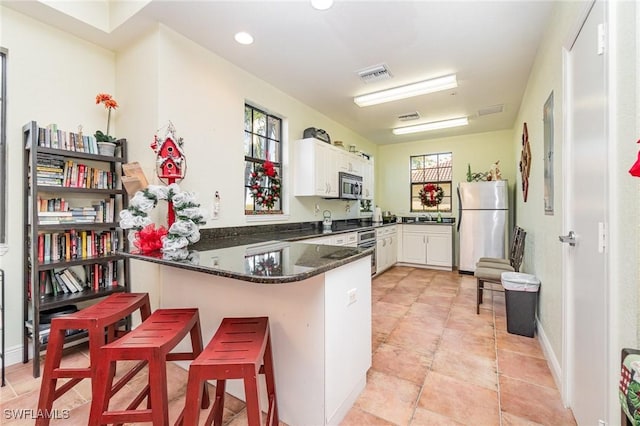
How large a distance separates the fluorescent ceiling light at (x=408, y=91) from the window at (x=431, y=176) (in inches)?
111

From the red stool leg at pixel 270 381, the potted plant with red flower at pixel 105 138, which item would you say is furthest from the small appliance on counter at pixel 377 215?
the red stool leg at pixel 270 381

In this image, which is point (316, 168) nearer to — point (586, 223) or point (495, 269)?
point (495, 269)

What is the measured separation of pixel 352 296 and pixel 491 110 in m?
4.26

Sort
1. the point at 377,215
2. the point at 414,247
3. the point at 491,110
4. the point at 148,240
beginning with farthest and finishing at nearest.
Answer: the point at 377,215, the point at 414,247, the point at 491,110, the point at 148,240

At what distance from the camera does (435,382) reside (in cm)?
194

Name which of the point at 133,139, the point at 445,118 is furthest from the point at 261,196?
the point at 445,118

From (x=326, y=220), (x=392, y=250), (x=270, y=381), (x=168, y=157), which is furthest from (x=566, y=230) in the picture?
(x=392, y=250)

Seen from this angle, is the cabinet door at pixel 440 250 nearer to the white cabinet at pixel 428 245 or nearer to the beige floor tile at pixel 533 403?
the white cabinet at pixel 428 245

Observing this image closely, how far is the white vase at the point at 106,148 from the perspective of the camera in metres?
2.49

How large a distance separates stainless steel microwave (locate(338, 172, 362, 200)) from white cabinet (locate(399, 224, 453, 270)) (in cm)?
151

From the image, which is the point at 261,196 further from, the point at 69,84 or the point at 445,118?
the point at 445,118

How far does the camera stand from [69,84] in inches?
97.1

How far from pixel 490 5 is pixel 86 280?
4109 mm

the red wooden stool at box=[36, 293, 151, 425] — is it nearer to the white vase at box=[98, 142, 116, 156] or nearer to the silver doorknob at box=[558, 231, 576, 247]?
the white vase at box=[98, 142, 116, 156]
